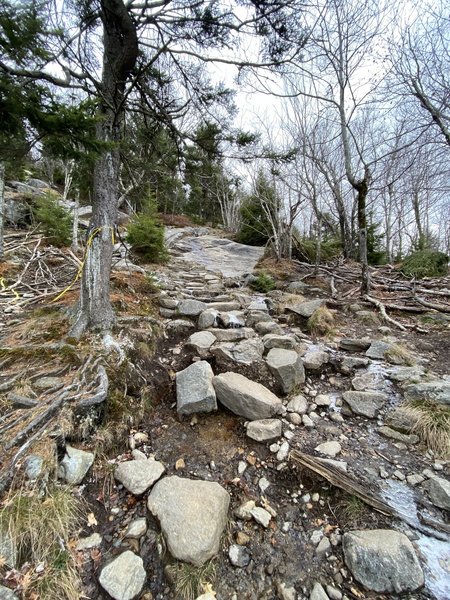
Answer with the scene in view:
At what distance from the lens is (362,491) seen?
1.71 m

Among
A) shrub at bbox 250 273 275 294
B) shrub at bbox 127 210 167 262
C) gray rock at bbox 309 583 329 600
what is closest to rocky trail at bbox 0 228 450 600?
gray rock at bbox 309 583 329 600

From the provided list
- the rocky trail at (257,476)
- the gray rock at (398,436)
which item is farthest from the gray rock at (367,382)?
the gray rock at (398,436)

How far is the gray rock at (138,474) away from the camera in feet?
5.71

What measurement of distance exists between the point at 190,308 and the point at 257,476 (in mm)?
2836

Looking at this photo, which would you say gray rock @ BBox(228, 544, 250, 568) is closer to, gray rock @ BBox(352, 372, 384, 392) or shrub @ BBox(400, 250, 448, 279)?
gray rock @ BBox(352, 372, 384, 392)

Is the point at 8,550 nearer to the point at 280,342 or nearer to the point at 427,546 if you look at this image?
the point at 427,546

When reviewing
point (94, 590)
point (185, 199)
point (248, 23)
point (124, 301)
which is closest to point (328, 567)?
point (94, 590)

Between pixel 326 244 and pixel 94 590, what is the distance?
38.8 ft

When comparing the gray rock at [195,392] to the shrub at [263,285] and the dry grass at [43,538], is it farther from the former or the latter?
the shrub at [263,285]

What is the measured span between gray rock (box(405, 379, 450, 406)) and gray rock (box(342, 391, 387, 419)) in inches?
9.5

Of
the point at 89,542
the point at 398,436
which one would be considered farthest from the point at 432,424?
the point at 89,542

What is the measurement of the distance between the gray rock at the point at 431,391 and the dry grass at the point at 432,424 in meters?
0.07

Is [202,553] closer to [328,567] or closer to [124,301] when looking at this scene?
[328,567]

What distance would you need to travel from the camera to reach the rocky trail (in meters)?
1.35
